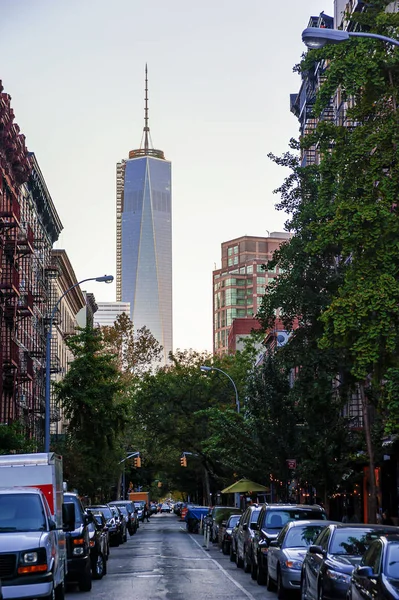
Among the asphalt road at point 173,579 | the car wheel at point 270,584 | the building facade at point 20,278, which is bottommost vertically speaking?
the asphalt road at point 173,579

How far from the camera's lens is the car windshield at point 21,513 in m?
17.9

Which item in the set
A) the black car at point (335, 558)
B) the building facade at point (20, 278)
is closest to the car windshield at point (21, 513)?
the black car at point (335, 558)

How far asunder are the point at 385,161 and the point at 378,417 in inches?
659

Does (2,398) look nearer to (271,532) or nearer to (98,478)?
(98,478)

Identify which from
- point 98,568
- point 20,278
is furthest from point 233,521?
point 20,278

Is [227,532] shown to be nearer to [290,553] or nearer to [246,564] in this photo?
[246,564]

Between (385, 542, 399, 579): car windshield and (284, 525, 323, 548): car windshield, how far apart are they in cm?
835

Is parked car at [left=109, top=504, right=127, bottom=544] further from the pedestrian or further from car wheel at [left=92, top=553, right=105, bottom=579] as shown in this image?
car wheel at [left=92, top=553, right=105, bottom=579]

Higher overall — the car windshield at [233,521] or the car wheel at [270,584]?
the car windshield at [233,521]

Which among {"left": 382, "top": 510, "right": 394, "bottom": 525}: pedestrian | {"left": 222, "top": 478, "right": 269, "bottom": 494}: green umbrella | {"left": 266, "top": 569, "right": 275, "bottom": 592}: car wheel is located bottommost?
{"left": 266, "top": 569, "right": 275, "bottom": 592}: car wheel

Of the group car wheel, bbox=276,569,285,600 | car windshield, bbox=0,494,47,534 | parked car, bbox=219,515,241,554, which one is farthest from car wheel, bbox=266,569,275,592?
parked car, bbox=219,515,241,554

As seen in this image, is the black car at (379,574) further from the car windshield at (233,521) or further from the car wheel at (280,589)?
the car windshield at (233,521)

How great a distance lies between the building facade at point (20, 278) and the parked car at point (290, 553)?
30297mm

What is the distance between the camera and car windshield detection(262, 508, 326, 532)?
26000mm
